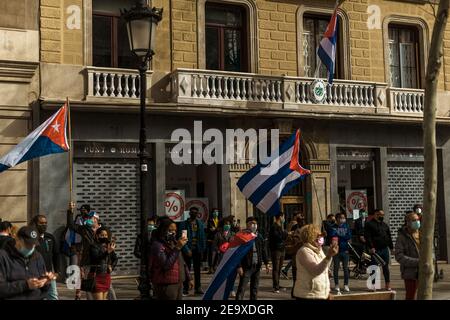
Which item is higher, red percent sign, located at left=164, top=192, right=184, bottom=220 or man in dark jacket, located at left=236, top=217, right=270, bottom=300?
red percent sign, located at left=164, top=192, right=184, bottom=220

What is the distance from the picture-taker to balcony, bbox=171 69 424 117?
17594 millimetres

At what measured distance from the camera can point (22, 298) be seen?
21.0 feet

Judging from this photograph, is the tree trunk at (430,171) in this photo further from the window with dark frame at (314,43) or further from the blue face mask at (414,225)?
the window with dark frame at (314,43)

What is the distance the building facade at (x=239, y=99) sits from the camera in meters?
16.8

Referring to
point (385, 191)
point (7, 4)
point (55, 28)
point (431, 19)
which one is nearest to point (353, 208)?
point (385, 191)

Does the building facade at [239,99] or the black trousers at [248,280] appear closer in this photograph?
the black trousers at [248,280]

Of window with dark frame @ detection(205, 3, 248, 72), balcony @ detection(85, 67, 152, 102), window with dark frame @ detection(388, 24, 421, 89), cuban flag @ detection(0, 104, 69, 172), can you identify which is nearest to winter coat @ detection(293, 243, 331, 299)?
cuban flag @ detection(0, 104, 69, 172)

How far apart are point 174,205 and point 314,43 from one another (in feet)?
22.4

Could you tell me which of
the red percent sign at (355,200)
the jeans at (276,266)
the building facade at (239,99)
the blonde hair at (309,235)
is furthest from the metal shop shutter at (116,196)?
the blonde hair at (309,235)

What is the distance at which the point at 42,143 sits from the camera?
12.3 m

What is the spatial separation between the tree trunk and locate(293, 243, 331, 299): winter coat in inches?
40.3

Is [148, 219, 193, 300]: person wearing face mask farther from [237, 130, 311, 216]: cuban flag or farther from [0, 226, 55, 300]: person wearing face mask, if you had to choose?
[0, 226, 55, 300]: person wearing face mask

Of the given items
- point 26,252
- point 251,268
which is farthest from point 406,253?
point 26,252
